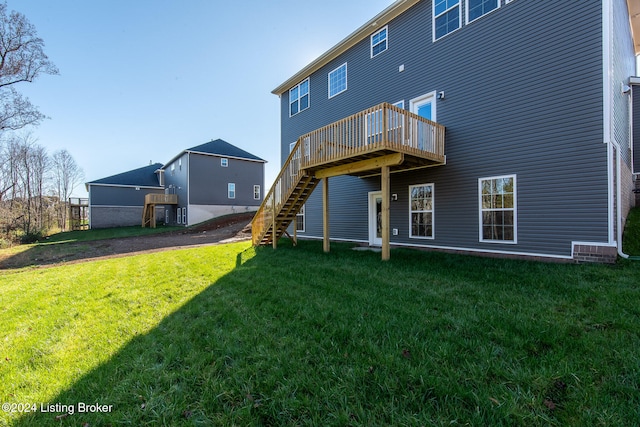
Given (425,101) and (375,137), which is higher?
(425,101)

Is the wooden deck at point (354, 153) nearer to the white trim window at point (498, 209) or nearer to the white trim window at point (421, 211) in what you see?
the white trim window at point (421, 211)

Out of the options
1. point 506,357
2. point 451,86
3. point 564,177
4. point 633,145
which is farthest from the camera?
point 633,145

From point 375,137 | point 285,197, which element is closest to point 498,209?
point 375,137

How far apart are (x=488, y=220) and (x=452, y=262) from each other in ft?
6.63

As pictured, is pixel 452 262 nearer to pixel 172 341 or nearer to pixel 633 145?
pixel 172 341

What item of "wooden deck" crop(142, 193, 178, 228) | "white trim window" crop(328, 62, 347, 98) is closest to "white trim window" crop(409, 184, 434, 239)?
"white trim window" crop(328, 62, 347, 98)

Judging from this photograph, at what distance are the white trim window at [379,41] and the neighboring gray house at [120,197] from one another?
29.6 metres

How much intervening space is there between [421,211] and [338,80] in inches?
280

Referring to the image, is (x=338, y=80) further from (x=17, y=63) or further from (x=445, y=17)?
(x=17, y=63)

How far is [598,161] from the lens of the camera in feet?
20.4

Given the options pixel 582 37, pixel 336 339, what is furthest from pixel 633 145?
pixel 336 339

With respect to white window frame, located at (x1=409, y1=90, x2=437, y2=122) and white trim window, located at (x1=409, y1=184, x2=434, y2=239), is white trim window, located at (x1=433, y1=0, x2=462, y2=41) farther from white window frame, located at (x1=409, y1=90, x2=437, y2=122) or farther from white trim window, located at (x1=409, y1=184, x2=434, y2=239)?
white trim window, located at (x1=409, y1=184, x2=434, y2=239)

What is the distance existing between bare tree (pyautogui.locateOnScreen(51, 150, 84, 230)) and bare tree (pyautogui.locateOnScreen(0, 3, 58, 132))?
2347 cm

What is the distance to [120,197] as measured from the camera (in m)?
29.8
